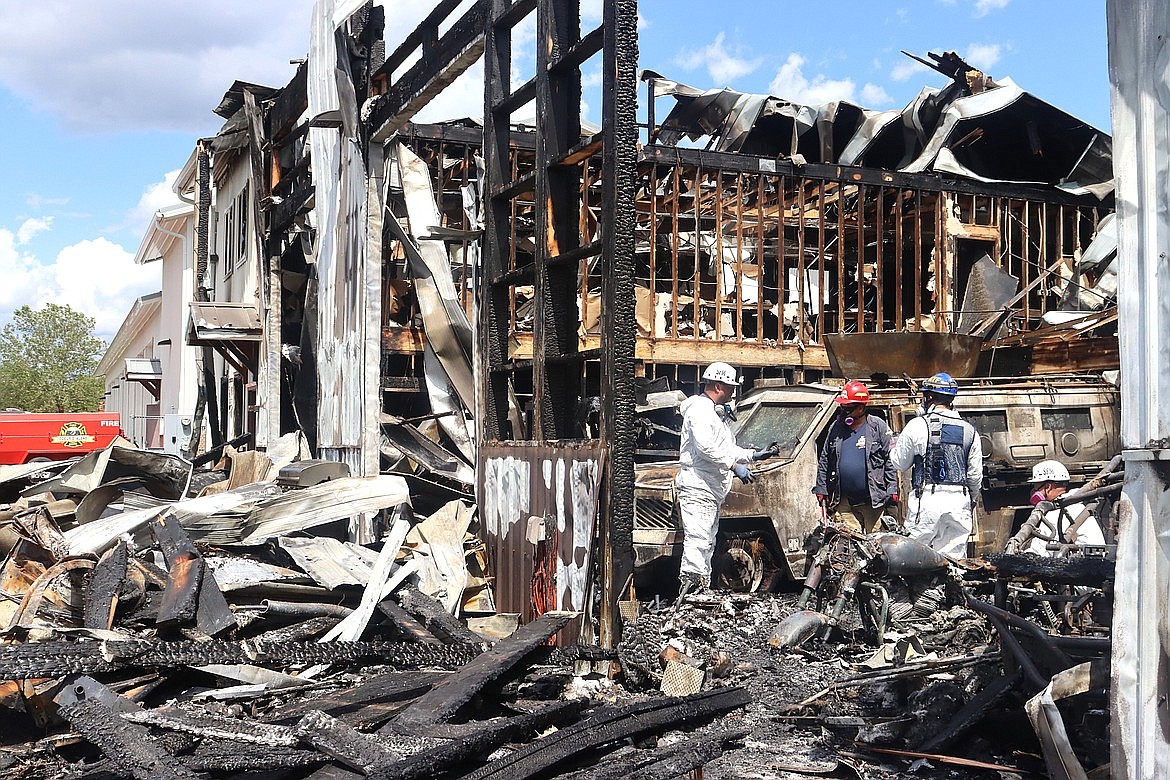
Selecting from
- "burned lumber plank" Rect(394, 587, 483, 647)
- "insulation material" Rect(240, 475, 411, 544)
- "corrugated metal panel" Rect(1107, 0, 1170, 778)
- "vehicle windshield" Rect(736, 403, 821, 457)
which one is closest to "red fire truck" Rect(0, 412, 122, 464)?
"insulation material" Rect(240, 475, 411, 544)

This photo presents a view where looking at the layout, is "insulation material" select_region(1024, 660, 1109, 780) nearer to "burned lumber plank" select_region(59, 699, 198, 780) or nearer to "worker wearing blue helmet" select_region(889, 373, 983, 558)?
"burned lumber plank" select_region(59, 699, 198, 780)

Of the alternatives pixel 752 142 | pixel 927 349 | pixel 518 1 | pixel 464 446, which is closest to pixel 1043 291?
pixel 752 142

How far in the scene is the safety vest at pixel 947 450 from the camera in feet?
27.4

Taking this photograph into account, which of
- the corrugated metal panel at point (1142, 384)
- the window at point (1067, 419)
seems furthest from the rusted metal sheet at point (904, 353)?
the corrugated metal panel at point (1142, 384)

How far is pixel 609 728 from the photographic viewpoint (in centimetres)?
457

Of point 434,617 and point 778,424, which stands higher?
point 778,424

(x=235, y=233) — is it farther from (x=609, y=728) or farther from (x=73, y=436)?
(x=609, y=728)

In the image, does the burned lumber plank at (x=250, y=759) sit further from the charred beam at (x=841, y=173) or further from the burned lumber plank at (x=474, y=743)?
the charred beam at (x=841, y=173)

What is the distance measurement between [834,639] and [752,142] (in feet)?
45.8

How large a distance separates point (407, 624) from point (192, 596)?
3.76 ft

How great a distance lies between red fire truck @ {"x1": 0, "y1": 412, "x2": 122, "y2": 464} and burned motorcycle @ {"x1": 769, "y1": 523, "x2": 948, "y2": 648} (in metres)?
20.4

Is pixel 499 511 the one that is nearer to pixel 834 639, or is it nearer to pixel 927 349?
pixel 834 639

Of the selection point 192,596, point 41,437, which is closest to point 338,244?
point 192,596

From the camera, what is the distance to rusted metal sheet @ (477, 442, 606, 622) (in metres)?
6.07
